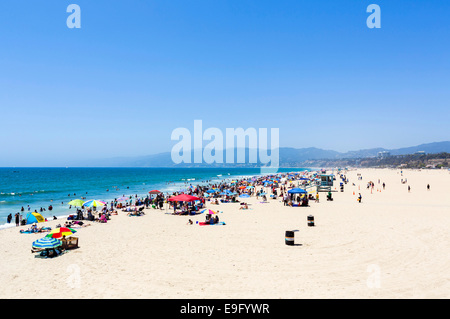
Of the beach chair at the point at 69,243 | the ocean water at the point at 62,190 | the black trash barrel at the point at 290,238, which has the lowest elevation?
the ocean water at the point at 62,190

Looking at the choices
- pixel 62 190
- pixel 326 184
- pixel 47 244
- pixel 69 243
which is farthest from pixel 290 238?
pixel 62 190

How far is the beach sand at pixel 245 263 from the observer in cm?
742

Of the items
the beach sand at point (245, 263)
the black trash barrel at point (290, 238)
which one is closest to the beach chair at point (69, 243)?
the beach sand at point (245, 263)

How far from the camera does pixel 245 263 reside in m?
9.60

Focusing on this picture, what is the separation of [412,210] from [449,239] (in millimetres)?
8616

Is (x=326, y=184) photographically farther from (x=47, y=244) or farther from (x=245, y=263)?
(x=47, y=244)

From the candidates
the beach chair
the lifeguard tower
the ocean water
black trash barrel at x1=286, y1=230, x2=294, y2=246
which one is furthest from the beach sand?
the lifeguard tower

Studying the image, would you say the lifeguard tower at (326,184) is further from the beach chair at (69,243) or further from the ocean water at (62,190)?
the beach chair at (69,243)

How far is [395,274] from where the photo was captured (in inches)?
327

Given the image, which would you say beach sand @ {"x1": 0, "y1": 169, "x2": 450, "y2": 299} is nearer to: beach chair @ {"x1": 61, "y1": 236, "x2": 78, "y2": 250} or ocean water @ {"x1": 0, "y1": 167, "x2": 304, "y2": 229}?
beach chair @ {"x1": 61, "y1": 236, "x2": 78, "y2": 250}

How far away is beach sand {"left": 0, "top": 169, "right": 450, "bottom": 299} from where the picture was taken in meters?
7.42
